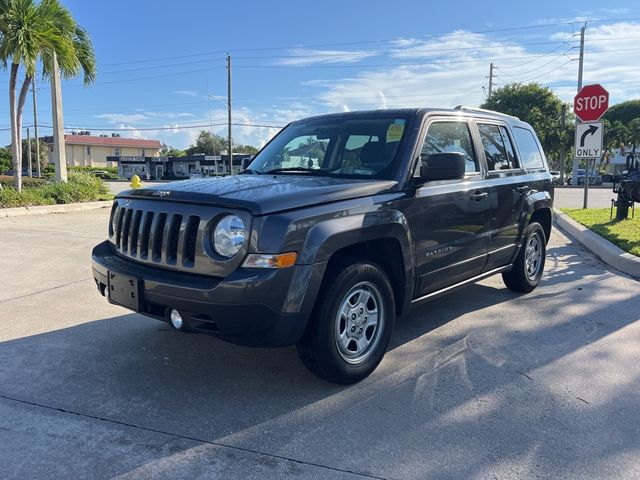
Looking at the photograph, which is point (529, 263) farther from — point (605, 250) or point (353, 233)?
point (353, 233)

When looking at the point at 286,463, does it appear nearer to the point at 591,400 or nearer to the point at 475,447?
the point at 475,447

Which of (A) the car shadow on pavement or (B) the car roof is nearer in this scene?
(A) the car shadow on pavement

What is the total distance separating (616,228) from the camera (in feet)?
32.6

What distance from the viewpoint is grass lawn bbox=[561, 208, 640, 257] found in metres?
8.15

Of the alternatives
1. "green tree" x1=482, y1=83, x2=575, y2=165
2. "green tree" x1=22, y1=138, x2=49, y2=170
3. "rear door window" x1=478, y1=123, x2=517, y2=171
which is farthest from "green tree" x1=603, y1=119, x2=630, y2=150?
"green tree" x1=22, y1=138, x2=49, y2=170

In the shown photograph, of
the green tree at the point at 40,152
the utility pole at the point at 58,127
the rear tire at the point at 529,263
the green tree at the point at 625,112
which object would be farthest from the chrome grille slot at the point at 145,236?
the green tree at the point at 40,152

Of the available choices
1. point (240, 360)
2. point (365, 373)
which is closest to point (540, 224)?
point (365, 373)

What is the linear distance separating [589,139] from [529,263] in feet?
25.9

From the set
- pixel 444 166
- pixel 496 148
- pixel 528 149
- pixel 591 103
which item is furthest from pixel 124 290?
pixel 591 103

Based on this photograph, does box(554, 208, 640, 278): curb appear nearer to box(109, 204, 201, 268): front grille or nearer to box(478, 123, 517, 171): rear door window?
box(478, 123, 517, 171): rear door window

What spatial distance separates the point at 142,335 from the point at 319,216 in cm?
224

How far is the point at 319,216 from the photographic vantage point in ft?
11.0

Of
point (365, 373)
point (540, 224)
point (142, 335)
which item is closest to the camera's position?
point (365, 373)

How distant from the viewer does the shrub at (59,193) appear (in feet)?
44.9
